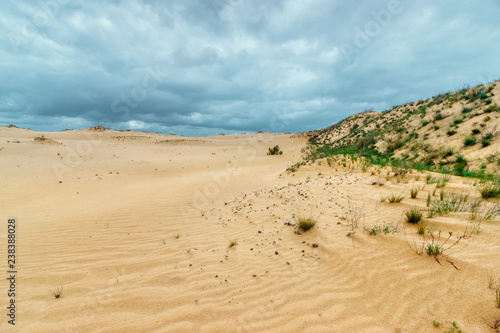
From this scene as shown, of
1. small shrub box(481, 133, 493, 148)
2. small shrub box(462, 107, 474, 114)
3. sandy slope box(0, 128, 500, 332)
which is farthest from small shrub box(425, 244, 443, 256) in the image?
small shrub box(462, 107, 474, 114)

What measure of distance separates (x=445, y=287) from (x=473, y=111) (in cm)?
1646

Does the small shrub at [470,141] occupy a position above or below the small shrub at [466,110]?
below

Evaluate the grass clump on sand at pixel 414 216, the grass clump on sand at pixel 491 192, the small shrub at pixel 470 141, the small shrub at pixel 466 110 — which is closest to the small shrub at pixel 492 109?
the small shrub at pixel 466 110

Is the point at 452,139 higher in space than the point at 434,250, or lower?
higher

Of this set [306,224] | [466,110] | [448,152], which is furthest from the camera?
[466,110]

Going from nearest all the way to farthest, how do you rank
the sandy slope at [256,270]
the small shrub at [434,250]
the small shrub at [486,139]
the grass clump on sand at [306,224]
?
Result: 1. the sandy slope at [256,270]
2. the small shrub at [434,250]
3. the grass clump on sand at [306,224]
4. the small shrub at [486,139]

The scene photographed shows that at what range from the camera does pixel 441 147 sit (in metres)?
11.4

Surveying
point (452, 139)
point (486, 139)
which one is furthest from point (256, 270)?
point (452, 139)

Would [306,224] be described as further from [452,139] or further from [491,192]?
[452,139]

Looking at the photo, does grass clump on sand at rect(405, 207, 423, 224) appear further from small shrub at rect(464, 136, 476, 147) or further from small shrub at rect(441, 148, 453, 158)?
small shrub at rect(464, 136, 476, 147)

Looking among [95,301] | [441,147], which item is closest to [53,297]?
[95,301]

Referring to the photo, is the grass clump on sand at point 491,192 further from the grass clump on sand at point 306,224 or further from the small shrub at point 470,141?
the small shrub at point 470,141

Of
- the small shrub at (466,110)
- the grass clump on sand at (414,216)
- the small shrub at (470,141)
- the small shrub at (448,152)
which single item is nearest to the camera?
the grass clump on sand at (414,216)

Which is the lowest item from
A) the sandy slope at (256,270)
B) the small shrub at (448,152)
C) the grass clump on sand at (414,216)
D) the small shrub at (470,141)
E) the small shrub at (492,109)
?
the sandy slope at (256,270)
